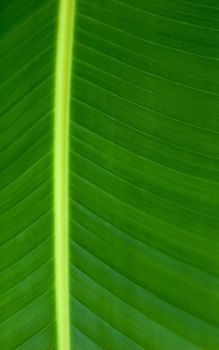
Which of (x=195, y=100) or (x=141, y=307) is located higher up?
(x=195, y=100)

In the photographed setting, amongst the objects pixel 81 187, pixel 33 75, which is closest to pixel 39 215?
pixel 81 187

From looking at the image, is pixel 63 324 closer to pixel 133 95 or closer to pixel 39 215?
pixel 39 215

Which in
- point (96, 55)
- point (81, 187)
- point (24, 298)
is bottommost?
point (24, 298)
